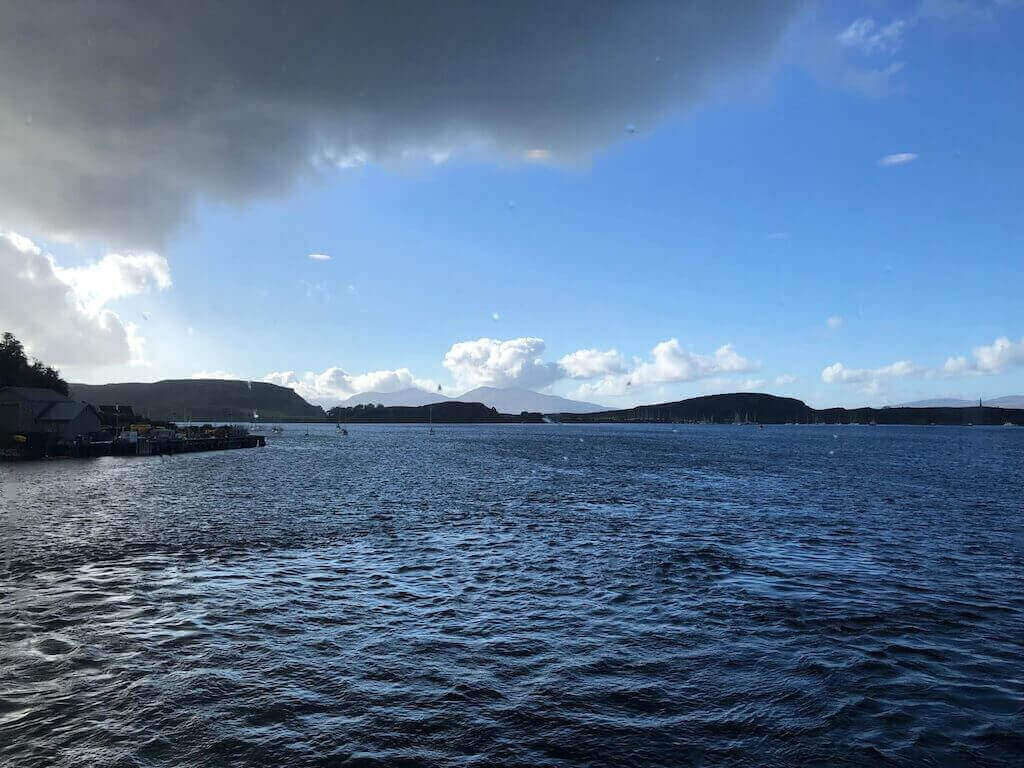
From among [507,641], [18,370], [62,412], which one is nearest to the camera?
[507,641]

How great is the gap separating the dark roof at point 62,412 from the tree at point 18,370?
3169 centimetres

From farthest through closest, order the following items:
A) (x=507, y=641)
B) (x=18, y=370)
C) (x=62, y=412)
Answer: (x=18, y=370) < (x=62, y=412) < (x=507, y=641)

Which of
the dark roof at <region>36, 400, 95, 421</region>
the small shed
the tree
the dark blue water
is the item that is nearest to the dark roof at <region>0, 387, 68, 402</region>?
the small shed

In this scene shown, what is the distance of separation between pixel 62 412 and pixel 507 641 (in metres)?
115

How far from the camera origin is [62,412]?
102 metres

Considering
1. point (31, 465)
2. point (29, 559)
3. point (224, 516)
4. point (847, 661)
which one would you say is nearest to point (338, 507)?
point (224, 516)

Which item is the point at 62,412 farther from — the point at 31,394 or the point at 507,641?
the point at 507,641

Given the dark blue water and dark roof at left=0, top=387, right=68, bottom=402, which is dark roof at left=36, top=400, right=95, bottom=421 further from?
the dark blue water

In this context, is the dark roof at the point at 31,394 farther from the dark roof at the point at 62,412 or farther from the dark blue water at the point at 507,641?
the dark blue water at the point at 507,641

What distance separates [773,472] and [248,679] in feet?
240

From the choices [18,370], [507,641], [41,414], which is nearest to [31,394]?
[41,414]

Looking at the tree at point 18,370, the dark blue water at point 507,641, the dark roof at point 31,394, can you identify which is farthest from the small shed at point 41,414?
the dark blue water at point 507,641

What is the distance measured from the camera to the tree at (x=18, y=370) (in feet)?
413

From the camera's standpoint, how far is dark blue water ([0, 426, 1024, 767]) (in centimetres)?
1139
